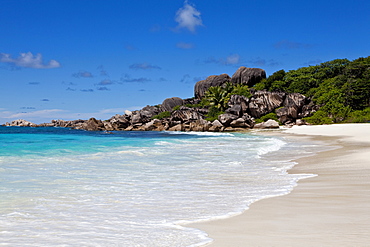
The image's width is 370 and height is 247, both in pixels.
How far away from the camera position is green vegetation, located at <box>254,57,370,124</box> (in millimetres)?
48969

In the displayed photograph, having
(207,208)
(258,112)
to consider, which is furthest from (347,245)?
(258,112)

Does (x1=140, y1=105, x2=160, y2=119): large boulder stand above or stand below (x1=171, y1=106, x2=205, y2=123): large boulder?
above

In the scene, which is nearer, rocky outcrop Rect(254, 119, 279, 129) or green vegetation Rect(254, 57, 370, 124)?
rocky outcrop Rect(254, 119, 279, 129)

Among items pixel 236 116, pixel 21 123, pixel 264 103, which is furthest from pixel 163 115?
pixel 21 123

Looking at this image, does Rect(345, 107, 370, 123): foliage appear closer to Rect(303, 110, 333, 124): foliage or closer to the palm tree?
Rect(303, 110, 333, 124): foliage

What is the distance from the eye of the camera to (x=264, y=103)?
2255 inches

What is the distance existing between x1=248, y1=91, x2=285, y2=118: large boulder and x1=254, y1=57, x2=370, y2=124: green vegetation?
6.42 m

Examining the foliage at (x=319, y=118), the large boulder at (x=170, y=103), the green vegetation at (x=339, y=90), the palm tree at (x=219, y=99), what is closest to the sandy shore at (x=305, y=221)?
the green vegetation at (x=339, y=90)

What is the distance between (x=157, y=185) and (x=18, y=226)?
3.45 metres

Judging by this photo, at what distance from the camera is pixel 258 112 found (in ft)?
188

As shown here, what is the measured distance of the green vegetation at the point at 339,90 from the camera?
49.0m

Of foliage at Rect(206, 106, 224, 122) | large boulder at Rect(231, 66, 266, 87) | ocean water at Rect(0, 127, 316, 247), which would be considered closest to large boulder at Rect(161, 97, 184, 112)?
large boulder at Rect(231, 66, 266, 87)

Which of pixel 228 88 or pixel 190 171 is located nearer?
pixel 190 171

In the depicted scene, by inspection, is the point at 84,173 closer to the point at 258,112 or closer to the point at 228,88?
the point at 258,112
